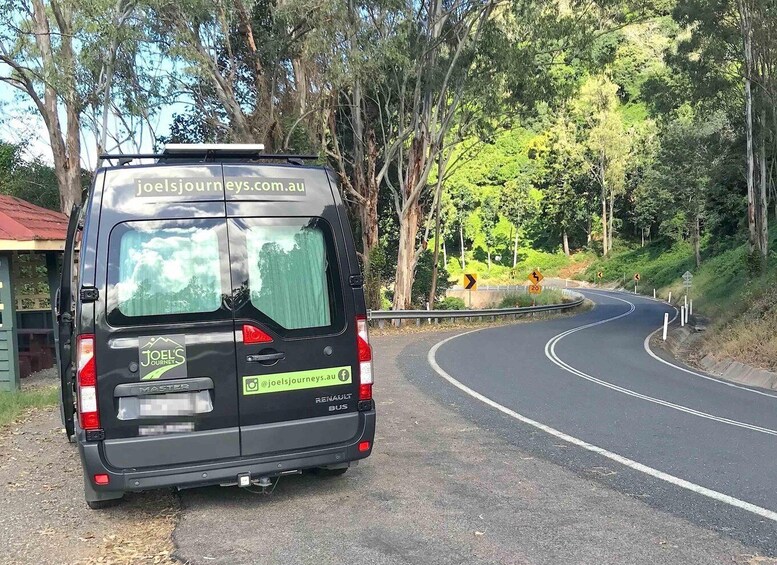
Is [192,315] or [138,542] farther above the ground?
[192,315]

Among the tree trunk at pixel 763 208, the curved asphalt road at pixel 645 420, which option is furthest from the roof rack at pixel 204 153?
the tree trunk at pixel 763 208

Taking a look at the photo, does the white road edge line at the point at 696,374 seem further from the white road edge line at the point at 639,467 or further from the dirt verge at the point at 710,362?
the white road edge line at the point at 639,467

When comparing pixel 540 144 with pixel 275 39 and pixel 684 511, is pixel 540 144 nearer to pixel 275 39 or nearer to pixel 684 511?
pixel 275 39

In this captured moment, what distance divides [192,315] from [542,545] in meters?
2.81

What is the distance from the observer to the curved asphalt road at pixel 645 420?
18.0 ft

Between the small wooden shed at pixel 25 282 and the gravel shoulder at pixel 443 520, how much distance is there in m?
7.17

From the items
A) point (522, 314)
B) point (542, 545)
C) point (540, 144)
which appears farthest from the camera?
point (540, 144)

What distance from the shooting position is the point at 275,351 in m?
5.07

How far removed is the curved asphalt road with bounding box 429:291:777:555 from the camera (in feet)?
18.0

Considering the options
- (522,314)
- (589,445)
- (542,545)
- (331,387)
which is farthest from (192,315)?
(522,314)

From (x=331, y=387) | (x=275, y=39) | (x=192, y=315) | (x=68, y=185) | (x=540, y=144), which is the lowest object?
(x=331, y=387)

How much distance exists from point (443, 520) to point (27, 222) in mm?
9560

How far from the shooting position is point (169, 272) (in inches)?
193

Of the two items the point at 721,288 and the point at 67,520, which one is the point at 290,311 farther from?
the point at 721,288
